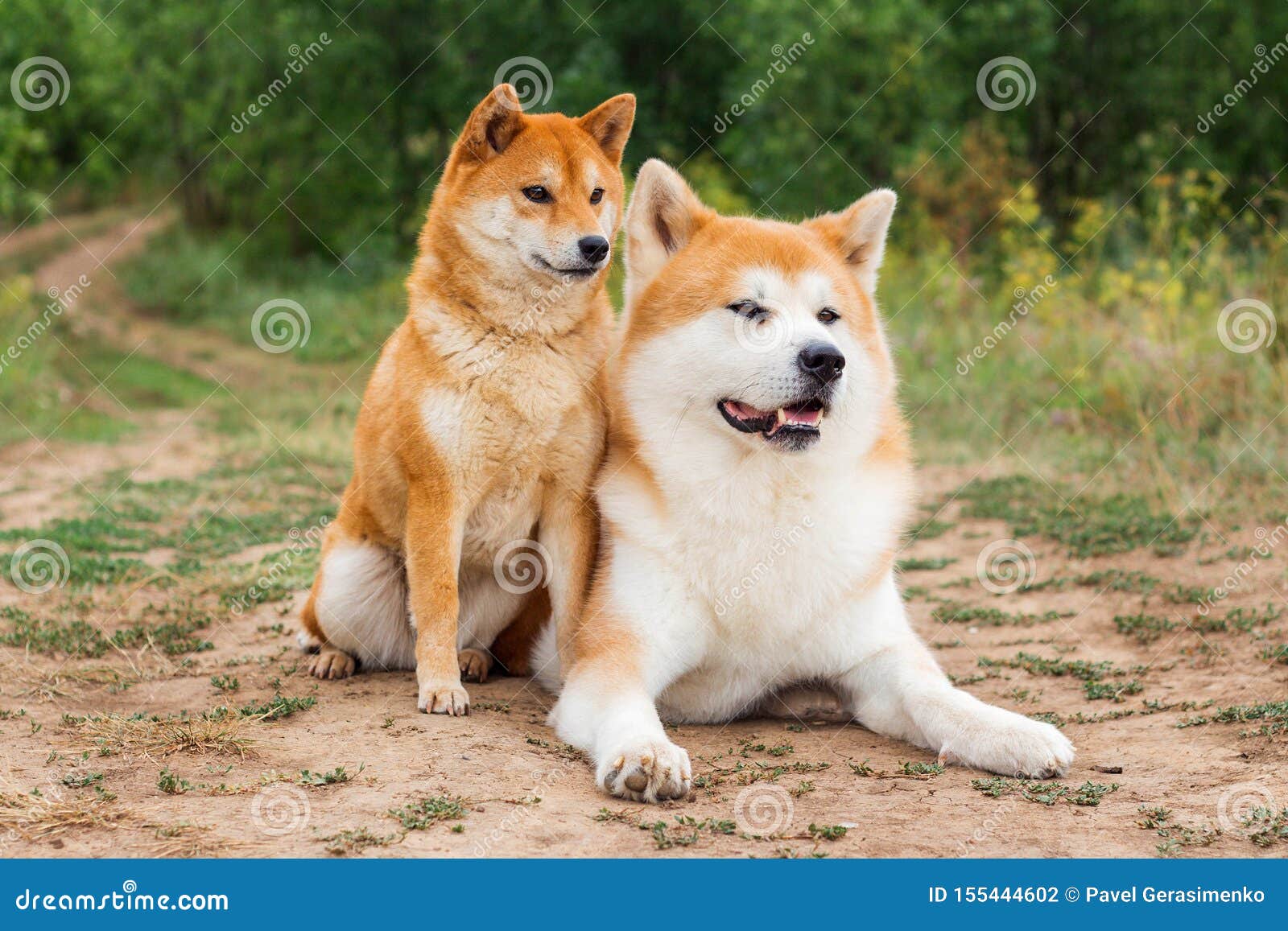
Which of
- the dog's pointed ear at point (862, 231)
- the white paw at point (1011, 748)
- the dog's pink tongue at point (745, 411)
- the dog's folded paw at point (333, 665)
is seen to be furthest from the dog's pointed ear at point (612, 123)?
the white paw at point (1011, 748)

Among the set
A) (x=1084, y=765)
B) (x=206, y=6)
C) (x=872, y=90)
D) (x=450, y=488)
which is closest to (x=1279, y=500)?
(x=1084, y=765)

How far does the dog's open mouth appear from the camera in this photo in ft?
11.3

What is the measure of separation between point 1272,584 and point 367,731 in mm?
3750

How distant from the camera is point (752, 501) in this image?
11.8ft

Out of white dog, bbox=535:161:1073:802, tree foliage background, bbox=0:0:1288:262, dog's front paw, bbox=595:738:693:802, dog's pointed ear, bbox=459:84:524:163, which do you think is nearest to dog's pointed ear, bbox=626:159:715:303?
white dog, bbox=535:161:1073:802

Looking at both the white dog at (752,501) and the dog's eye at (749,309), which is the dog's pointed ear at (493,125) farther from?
the dog's eye at (749,309)

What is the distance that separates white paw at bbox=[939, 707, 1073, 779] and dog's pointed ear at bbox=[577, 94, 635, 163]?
88.9 inches

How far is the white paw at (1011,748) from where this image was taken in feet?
11.0

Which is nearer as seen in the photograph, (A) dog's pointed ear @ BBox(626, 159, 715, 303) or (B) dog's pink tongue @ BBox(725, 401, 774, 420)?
(B) dog's pink tongue @ BBox(725, 401, 774, 420)

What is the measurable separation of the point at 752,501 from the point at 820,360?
508mm

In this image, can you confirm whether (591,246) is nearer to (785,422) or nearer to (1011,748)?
(785,422)

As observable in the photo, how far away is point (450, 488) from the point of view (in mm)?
3799

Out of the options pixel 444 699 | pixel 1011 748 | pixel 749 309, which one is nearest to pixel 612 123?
pixel 749 309

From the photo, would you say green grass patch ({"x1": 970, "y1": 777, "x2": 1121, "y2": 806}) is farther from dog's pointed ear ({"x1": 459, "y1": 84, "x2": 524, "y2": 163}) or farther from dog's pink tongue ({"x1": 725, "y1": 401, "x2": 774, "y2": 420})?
dog's pointed ear ({"x1": 459, "y1": 84, "x2": 524, "y2": 163})
